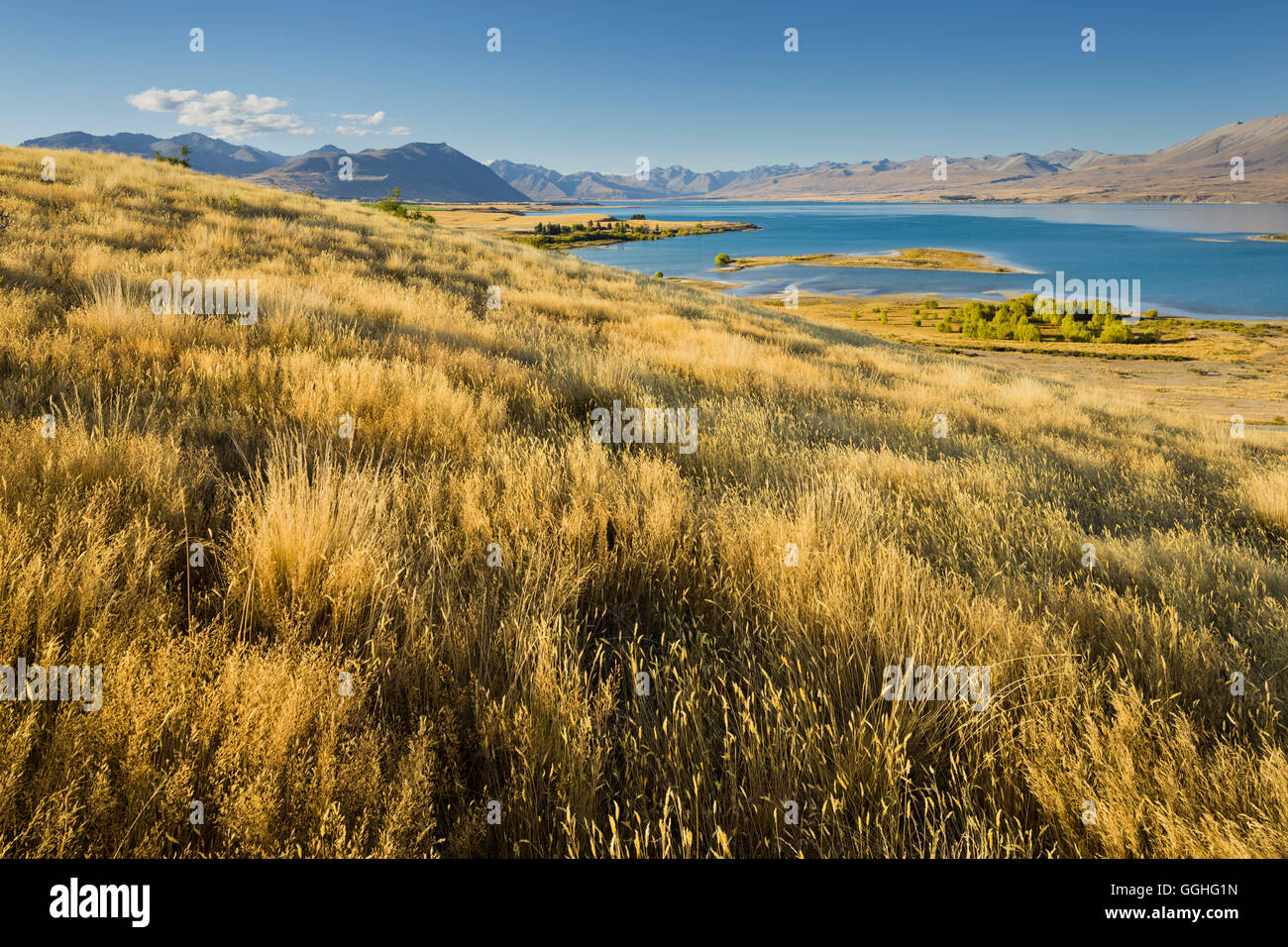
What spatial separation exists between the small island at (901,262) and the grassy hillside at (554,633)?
106683 mm

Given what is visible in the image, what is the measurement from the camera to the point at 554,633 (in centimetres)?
224

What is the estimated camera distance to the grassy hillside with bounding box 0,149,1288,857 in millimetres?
1585

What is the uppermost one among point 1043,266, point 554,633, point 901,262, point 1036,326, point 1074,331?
point 901,262

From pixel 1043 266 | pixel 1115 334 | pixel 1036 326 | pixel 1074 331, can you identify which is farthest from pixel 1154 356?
pixel 1043 266

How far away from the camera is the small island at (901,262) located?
363 feet

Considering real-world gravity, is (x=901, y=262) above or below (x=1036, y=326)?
above

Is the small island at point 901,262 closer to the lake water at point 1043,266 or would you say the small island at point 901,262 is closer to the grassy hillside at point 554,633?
the lake water at point 1043,266

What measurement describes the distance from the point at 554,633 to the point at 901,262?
138m

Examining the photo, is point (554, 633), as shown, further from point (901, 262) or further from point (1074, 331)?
point (901, 262)

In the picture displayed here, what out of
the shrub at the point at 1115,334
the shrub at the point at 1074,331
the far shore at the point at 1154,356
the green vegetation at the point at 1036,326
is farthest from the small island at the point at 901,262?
the shrub at the point at 1115,334

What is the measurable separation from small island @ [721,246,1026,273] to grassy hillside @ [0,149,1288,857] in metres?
107

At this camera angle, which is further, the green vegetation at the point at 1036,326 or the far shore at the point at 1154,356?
the green vegetation at the point at 1036,326

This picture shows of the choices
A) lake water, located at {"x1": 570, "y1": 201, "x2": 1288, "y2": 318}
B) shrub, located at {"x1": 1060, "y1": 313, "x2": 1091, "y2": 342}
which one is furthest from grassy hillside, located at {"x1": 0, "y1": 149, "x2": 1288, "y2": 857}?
lake water, located at {"x1": 570, "y1": 201, "x2": 1288, "y2": 318}

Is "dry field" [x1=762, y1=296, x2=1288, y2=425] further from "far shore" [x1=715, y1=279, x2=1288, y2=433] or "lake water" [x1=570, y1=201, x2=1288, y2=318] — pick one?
"lake water" [x1=570, y1=201, x2=1288, y2=318]
